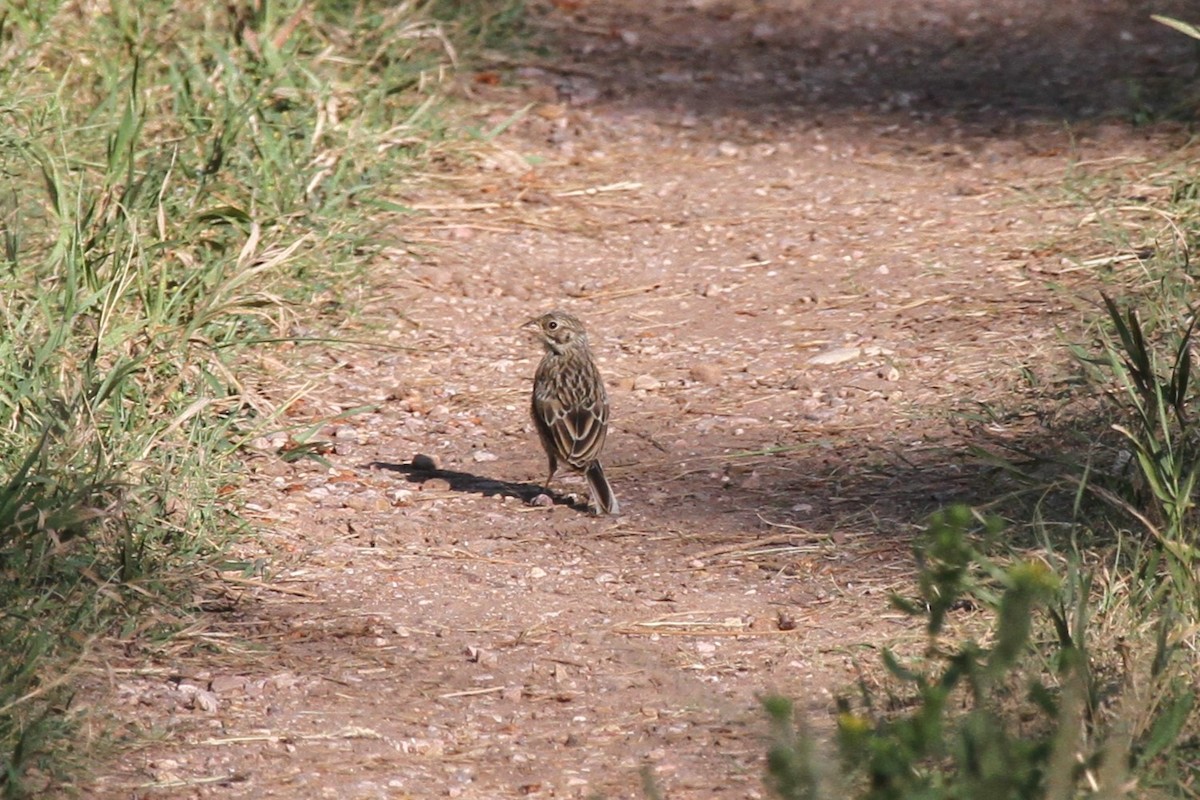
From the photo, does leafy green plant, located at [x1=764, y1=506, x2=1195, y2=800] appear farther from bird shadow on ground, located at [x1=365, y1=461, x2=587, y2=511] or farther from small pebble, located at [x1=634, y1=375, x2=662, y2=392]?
small pebble, located at [x1=634, y1=375, x2=662, y2=392]

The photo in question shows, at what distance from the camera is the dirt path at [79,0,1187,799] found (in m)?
4.14

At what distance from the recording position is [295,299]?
269 inches

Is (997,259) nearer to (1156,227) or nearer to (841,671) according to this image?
(1156,227)

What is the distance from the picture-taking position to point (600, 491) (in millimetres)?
A: 5543

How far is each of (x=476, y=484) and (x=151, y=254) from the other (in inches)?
63.3

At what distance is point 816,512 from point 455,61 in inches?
176

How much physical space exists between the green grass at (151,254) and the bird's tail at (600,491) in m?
1.23

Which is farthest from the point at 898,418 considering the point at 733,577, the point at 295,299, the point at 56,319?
the point at 56,319

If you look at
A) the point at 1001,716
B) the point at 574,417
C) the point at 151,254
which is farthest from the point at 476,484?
the point at 1001,716

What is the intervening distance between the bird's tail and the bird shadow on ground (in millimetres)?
200

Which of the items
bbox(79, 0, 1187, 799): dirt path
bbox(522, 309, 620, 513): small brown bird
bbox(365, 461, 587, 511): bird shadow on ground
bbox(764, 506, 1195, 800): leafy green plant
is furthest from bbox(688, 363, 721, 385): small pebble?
bbox(764, 506, 1195, 800): leafy green plant

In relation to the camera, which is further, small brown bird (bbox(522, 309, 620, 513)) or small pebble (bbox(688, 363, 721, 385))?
small pebble (bbox(688, 363, 721, 385))

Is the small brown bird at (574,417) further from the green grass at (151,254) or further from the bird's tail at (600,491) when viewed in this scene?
the green grass at (151,254)

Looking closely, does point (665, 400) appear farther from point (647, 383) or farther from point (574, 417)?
point (574, 417)
